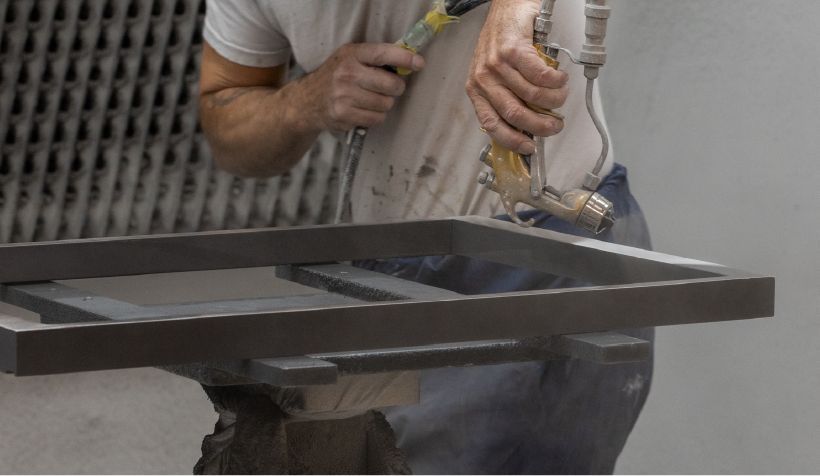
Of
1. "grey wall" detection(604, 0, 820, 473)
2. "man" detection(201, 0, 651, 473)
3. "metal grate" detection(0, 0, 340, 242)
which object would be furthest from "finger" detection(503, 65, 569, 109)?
"metal grate" detection(0, 0, 340, 242)

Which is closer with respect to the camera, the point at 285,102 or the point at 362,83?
the point at 362,83

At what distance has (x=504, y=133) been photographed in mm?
1127

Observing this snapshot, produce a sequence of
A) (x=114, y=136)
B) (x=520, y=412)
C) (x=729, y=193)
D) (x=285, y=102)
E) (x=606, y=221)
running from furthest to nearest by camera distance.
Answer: (x=114, y=136)
(x=729, y=193)
(x=285, y=102)
(x=520, y=412)
(x=606, y=221)

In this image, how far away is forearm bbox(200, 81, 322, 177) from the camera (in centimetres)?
159

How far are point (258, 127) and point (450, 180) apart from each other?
0.27 meters

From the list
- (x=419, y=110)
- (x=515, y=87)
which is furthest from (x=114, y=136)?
(x=515, y=87)

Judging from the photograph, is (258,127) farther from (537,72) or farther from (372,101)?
(537,72)

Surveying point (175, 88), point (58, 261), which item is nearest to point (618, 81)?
point (175, 88)

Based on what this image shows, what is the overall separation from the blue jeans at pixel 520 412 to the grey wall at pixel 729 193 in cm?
78

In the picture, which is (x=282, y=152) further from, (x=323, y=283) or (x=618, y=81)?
(x=618, y=81)

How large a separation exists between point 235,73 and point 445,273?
40 centimetres

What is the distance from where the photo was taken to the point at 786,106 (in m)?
2.13

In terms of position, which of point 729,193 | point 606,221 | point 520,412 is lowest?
point 520,412

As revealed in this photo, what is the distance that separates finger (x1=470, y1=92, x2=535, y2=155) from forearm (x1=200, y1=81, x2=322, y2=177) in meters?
0.44
